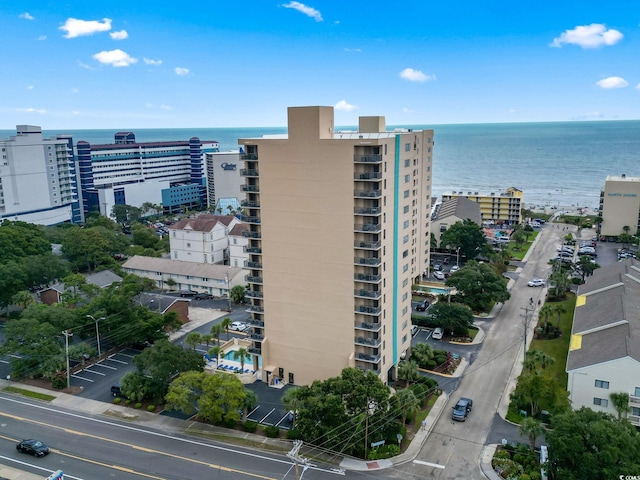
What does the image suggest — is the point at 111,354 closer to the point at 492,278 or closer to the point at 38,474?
the point at 38,474

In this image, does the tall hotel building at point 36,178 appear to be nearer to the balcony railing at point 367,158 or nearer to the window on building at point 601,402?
the balcony railing at point 367,158

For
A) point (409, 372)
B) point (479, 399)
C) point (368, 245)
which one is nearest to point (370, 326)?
point (409, 372)

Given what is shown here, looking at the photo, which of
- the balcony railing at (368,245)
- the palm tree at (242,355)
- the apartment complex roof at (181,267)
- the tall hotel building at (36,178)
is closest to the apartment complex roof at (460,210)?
the apartment complex roof at (181,267)

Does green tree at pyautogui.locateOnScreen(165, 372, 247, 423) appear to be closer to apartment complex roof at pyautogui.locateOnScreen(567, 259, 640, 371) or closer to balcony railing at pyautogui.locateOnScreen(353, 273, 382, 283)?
balcony railing at pyautogui.locateOnScreen(353, 273, 382, 283)

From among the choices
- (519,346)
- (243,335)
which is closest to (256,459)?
(243,335)

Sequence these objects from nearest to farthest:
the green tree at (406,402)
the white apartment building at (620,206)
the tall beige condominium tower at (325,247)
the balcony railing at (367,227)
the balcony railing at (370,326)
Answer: the green tree at (406,402)
the balcony railing at (367,227)
the tall beige condominium tower at (325,247)
the balcony railing at (370,326)
the white apartment building at (620,206)

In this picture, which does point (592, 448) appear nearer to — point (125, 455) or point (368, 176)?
point (368, 176)
